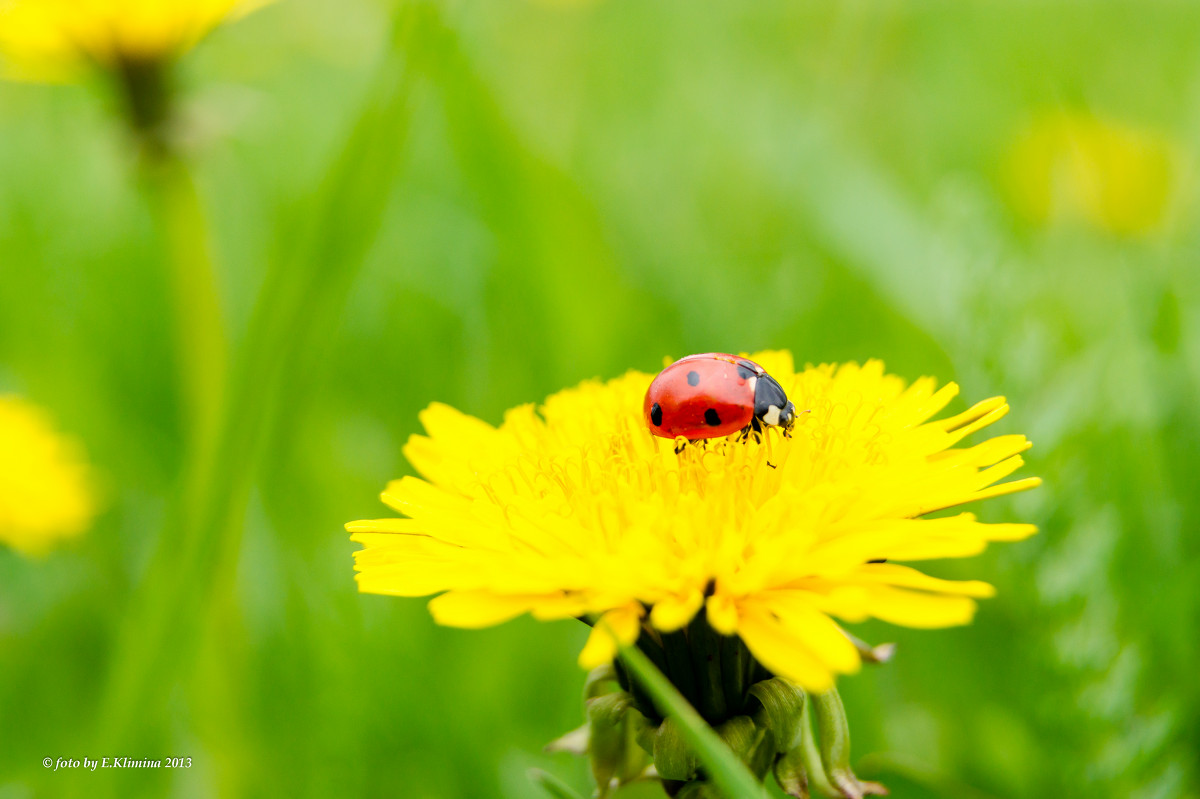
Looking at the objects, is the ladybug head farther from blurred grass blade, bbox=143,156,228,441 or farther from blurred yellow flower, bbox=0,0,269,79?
blurred yellow flower, bbox=0,0,269,79

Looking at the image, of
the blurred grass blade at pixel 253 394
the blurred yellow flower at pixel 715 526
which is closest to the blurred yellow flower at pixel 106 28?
the blurred grass blade at pixel 253 394

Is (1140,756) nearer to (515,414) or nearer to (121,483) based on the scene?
(515,414)

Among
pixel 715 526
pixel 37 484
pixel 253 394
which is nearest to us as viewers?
pixel 715 526

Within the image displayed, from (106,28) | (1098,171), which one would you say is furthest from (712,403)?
(1098,171)

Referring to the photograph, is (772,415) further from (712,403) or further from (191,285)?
(191,285)

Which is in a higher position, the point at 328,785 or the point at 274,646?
the point at 274,646

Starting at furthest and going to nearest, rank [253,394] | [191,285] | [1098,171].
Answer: [1098,171] < [191,285] < [253,394]

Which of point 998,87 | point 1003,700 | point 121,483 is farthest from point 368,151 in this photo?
point 998,87
